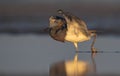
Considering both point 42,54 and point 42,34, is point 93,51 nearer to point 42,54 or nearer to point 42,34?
point 42,54

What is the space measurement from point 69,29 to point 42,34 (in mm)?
2200

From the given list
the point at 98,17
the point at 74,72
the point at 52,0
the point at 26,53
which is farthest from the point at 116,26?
the point at 74,72

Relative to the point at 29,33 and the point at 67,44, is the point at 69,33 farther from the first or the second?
the point at 29,33

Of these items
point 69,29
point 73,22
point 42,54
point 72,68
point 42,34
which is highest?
point 73,22

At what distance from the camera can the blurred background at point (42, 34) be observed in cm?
1184

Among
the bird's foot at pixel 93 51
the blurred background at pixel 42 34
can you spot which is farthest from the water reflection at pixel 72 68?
the bird's foot at pixel 93 51

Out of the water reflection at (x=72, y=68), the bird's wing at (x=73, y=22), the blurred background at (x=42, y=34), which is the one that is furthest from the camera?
the bird's wing at (x=73, y=22)

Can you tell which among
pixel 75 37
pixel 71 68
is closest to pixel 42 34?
pixel 75 37

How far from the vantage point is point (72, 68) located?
11.5 meters

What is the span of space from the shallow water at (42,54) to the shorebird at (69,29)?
212 mm

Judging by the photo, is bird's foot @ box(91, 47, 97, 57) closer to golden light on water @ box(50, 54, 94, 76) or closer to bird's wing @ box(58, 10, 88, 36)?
bird's wing @ box(58, 10, 88, 36)

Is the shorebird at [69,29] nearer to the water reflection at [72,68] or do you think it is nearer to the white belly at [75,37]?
the white belly at [75,37]

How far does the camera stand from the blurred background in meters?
11.8

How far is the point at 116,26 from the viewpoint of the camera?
15875 mm
